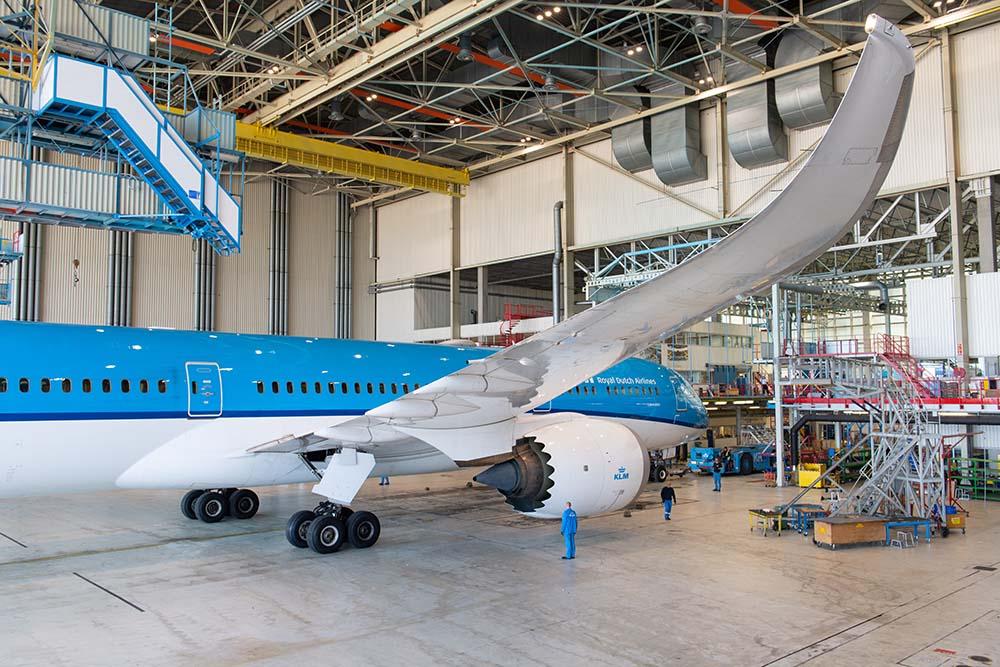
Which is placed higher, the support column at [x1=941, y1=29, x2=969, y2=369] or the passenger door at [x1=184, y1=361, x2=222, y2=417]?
the support column at [x1=941, y1=29, x2=969, y2=369]

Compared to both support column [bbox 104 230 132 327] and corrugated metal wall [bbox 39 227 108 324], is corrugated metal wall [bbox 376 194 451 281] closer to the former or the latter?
support column [bbox 104 230 132 327]

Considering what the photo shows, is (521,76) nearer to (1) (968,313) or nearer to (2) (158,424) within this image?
(1) (968,313)

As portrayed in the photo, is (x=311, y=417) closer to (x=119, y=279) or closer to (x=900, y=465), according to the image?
(x=900, y=465)

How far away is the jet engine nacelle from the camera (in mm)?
9836

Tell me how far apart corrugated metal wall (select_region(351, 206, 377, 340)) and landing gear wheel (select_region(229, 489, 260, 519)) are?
61.3 ft

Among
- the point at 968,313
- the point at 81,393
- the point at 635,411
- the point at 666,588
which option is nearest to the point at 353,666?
the point at 666,588

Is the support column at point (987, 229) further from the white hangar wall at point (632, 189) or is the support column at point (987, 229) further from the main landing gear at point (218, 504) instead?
the main landing gear at point (218, 504)

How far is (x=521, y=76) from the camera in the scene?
70.9ft

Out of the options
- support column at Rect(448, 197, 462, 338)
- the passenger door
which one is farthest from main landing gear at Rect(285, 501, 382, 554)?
support column at Rect(448, 197, 462, 338)

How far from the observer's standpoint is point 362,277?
31.9m

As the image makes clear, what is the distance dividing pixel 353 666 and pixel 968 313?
54.4 ft

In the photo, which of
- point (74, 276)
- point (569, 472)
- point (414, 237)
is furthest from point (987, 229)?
point (74, 276)

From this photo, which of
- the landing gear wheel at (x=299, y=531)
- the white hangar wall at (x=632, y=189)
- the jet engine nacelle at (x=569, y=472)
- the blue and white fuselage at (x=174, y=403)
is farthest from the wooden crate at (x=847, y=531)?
the white hangar wall at (x=632, y=189)

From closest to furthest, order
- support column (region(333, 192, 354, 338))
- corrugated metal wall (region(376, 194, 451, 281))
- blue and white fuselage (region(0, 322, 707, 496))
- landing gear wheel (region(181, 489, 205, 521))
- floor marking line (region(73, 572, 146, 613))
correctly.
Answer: floor marking line (region(73, 572, 146, 613))
blue and white fuselage (region(0, 322, 707, 496))
landing gear wheel (region(181, 489, 205, 521))
corrugated metal wall (region(376, 194, 451, 281))
support column (region(333, 192, 354, 338))
